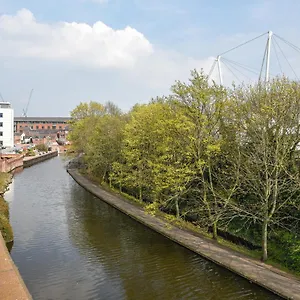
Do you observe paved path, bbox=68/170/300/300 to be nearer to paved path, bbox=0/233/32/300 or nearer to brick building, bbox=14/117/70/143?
paved path, bbox=0/233/32/300

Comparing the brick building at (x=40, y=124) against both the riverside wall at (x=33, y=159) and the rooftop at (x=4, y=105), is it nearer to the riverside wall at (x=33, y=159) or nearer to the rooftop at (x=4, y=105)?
the rooftop at (x=4, y=105)

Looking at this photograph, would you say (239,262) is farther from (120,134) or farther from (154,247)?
(120,134)

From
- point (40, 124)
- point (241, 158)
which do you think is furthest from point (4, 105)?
point (241, 158)

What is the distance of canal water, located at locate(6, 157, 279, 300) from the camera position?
1684 centimetres

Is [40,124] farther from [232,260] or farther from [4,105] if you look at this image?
[232,260]

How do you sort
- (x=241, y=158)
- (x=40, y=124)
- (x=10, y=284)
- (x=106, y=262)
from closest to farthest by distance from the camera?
1. (x=10, y=284)
2. (x=106, y=262)
3. (x=241, y=158)
4. (x=40, y=124)

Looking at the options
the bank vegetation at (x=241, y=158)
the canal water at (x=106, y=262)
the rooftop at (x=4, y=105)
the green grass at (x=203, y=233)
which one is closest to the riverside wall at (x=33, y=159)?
the rooftop at (x=4, y=105)

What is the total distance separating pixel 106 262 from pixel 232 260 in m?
6.98

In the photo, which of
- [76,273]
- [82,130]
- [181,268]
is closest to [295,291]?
[181,268]

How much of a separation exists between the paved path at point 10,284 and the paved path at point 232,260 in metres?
10.2

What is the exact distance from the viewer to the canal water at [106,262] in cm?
1684

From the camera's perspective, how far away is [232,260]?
19.8m

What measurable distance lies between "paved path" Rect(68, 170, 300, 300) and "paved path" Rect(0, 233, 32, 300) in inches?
402

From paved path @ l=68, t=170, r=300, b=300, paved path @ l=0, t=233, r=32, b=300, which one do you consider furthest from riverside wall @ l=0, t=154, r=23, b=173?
paved path @ l=0, t=233, r=32, b=300
